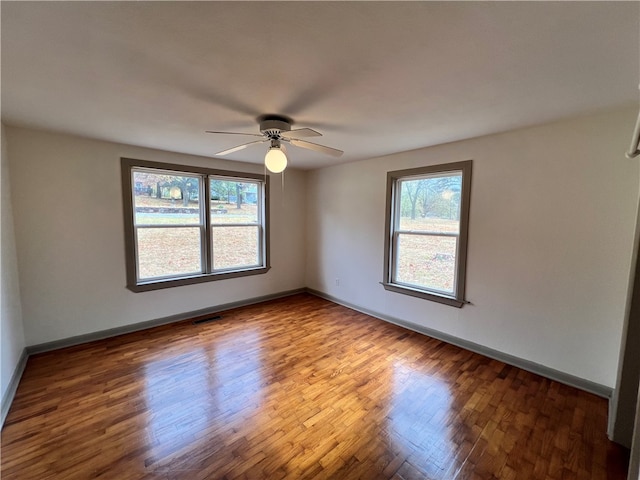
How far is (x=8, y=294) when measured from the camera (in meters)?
2.31

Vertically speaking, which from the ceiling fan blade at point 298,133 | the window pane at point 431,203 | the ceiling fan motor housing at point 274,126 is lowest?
the window pane at point 431,203

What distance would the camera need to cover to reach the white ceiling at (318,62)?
1124 mm

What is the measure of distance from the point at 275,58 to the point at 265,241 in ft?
11.2

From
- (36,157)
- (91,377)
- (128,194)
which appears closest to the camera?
(91,377)

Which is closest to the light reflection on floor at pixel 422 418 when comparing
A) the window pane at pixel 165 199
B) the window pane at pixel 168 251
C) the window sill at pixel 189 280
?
the window sill at pixel 189 280

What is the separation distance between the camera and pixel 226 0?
105 cm

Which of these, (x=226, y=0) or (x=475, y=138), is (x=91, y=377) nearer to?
(x=226, y=0)

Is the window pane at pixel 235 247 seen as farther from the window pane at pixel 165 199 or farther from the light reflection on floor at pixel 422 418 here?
the light reflection on floor at pixel 422 418

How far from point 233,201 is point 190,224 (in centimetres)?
77

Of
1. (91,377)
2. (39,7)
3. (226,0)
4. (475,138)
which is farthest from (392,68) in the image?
(91,377)

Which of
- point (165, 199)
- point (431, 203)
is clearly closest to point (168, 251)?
point (165, 199)

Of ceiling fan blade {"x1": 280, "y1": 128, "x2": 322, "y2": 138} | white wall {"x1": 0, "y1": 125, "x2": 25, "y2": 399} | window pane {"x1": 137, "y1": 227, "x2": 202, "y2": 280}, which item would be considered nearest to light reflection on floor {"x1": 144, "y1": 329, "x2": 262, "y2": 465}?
white wall {"x1": 0, "y1": 125, "x2": 25, "y2": 399}

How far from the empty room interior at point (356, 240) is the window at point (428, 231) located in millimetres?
32

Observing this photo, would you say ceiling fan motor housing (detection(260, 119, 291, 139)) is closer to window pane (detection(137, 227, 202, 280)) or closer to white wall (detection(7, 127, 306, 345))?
white wall (detection(7, 127, 306, 345))
